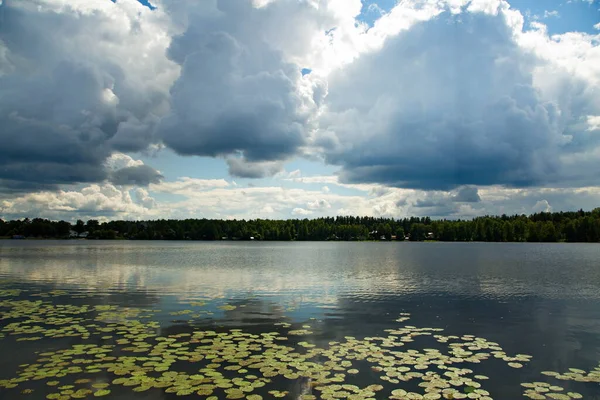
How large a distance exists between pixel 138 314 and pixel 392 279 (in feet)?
113

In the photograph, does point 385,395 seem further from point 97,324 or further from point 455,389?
point 97,324

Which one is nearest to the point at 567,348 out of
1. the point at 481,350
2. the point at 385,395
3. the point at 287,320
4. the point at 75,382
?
the point at 481,350

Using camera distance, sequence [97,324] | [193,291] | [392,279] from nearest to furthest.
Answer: [97,324], [193,291], [392,279]

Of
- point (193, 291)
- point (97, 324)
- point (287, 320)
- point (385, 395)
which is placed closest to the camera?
point (385, 395)

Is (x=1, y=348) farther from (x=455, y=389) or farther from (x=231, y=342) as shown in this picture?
(x=455, y=389)

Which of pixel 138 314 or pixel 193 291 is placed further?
pixel 193 291

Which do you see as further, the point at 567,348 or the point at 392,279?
the point at 392,279

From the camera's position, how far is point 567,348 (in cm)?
2147

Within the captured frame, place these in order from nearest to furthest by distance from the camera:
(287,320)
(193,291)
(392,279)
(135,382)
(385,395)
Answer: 1. (385,395)
2. (135,382)
3. (287,320)
4. (193,291)
5. (392,279)

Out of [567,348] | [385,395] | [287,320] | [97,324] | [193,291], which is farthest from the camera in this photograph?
[193,291]

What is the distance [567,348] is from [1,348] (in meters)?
27.3

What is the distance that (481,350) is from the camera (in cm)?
2056

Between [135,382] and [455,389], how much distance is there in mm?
11411

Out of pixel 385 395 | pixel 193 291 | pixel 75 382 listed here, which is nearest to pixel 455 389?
pixel 385 395
